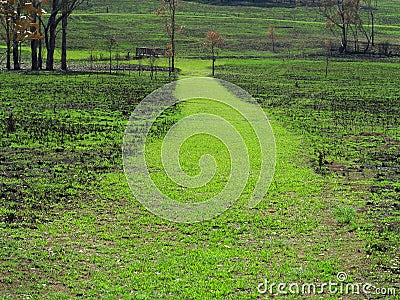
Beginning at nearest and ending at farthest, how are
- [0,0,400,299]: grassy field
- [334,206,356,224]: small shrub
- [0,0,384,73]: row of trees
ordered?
[0,0,384,73]: row of trees < [0,0,400,299]: grassy field < [334,206,356,224]: small shrub

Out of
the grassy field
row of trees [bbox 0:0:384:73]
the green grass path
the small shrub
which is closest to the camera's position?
row of trees [bbox 0:0:384:73]

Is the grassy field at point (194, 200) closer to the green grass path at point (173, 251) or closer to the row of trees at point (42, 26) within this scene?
the green grass path at point (173, 251)

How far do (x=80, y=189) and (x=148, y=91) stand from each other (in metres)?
20.5

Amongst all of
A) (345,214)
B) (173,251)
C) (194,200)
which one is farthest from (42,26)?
(173,251)

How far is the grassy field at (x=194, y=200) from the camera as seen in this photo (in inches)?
354

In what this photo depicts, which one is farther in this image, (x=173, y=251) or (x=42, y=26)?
(x=42, y=26)

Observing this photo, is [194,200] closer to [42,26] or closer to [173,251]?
[173,251]

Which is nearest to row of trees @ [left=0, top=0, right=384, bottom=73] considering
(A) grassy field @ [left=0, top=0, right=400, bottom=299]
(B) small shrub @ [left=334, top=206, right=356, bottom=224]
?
(A) grassy field @ [left=0, top=0, right=400, bottom=299]

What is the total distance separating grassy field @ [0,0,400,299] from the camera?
8.99 m

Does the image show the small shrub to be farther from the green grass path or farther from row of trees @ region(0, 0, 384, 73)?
row of trees @ region(0, 0, 384, 73)

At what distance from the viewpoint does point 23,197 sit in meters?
12.7

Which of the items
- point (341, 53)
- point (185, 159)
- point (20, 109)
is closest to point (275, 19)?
point (341, 53)

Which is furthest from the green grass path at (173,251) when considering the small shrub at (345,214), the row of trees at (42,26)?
the row of trees at (42,26)

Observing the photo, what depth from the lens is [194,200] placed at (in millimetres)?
13172
